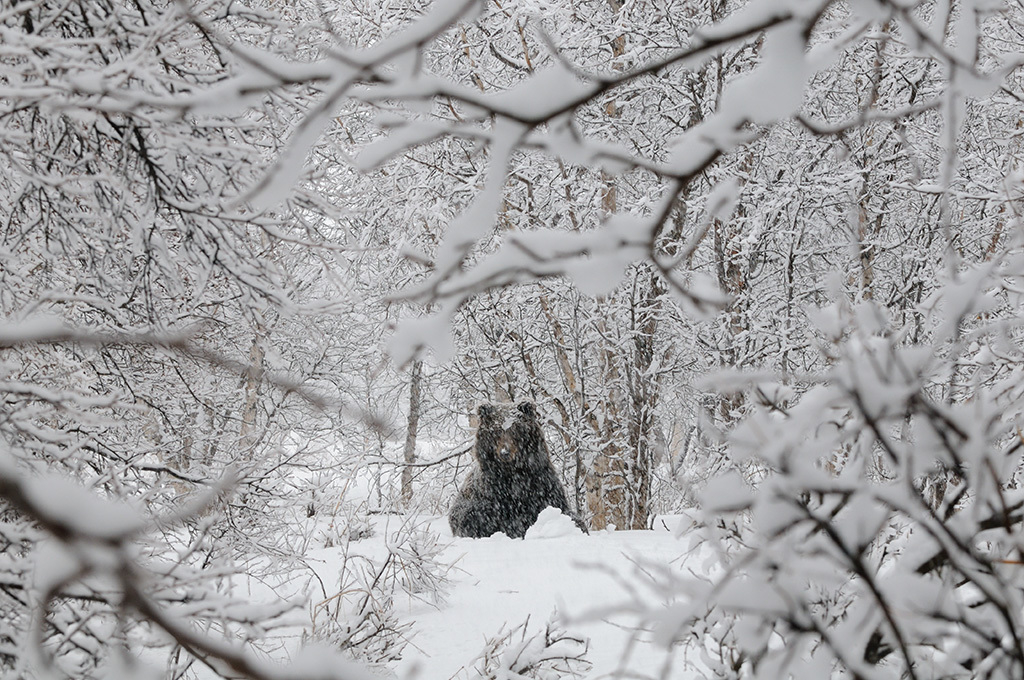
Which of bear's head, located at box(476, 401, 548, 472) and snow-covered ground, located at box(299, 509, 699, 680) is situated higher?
bear's head, located at box(476, 401, 548, 472)

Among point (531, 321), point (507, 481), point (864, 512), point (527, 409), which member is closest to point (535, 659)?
point (864, 512)

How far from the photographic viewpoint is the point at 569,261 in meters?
0.96

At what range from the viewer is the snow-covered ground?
3639 mm

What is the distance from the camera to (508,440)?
354 inches

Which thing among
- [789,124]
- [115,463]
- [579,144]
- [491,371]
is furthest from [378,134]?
[579,144]

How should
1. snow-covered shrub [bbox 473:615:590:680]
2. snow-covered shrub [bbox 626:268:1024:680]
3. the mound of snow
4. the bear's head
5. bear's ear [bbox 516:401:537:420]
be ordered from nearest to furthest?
snow-covered shrub [bbox 626:268:1024:680] → snow-covered shrub [bbox 473:615:590:680] → the mound of snow → the bear's head → bear's ear [bbox 516:401:537:420]

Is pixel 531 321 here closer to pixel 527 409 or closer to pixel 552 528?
pixel 527 409

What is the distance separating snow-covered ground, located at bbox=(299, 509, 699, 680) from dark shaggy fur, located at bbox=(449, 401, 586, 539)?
5.73 ft

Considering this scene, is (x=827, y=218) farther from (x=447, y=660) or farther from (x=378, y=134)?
(x=447, y=660)

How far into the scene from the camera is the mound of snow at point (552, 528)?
22.4 ft

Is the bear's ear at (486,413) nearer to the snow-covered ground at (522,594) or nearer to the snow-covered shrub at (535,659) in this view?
the snow-covered ground at (522,594)

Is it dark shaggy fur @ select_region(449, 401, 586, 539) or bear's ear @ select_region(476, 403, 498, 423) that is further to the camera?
bear's ear @ select_region(476, 403, 498, 423)

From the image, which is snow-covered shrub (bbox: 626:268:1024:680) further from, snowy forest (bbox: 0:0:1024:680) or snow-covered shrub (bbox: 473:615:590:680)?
snow-covered shrub (bbox: 473:615:590:680)

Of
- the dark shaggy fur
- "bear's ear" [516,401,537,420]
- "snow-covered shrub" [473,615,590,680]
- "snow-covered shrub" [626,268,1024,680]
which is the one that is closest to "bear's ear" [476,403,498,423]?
the dark shaggy fur
